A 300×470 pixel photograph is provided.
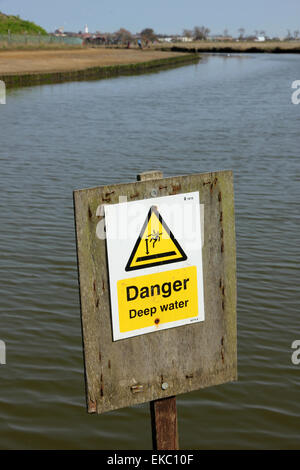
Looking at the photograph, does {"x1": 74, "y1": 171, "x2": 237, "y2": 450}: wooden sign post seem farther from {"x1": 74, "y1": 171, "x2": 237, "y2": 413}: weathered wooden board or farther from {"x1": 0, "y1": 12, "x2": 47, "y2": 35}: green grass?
{"x1": 0, "y1": 12, "x2": 47, "y2": 35}: green grass

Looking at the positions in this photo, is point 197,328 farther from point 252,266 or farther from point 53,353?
point 252,266

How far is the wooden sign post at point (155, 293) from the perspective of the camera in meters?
2.41

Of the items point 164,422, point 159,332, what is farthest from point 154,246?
point 164,422

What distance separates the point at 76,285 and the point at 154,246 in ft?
15.3

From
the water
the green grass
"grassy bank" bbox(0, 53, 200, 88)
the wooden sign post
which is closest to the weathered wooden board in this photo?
the wooden sign post

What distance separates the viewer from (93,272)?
95.8 inches

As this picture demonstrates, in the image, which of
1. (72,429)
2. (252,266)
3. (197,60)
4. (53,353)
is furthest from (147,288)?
(197,60)

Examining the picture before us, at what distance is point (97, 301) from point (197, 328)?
1.52ft

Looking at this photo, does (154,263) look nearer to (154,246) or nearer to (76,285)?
(154,246)

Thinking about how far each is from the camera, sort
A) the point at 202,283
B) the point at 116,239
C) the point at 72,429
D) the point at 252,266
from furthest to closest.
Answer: the point at 252,266 < the point at 72,429 < the point at 202,283 < the point at 116,239

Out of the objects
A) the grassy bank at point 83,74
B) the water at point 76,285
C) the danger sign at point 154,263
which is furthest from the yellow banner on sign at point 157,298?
the grassy bank at point 83,74

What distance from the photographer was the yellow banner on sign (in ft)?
8.18

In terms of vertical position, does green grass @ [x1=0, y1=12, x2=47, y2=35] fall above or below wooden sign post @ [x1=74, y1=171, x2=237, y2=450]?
above

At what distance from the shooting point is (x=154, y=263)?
8.21 feet
